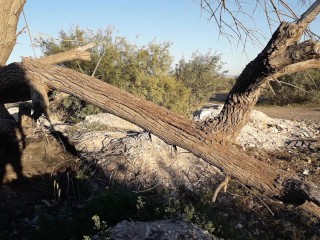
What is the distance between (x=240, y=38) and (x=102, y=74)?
968 centimetres

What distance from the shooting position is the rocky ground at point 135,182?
5832 mm

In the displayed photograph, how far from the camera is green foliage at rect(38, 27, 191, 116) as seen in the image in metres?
13.2

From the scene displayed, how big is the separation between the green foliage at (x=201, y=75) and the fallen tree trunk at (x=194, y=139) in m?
12.5

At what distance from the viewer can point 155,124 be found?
356 centimetres

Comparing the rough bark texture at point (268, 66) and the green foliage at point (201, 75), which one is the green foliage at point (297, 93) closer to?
the green foliage at point (201, 75)

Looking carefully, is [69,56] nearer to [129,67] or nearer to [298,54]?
[298,54]

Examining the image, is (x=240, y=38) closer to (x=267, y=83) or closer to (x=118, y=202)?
(x=267, y=83)

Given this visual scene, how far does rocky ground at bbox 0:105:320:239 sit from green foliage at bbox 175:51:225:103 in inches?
285

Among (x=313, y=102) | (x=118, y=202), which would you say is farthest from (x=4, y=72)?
(x=313, y=102)

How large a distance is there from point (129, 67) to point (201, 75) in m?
4.28

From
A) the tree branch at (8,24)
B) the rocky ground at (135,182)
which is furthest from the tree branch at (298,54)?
the tree branch at (8,24)

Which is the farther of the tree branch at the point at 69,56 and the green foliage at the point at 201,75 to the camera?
the green foliage at the point at 201,75

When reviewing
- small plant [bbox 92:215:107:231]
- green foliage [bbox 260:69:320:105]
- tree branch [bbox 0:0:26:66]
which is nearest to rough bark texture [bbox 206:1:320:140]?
small plant [bbox 92:215:107:231]

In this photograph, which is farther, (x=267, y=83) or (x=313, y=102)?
(x=313, y=102)
